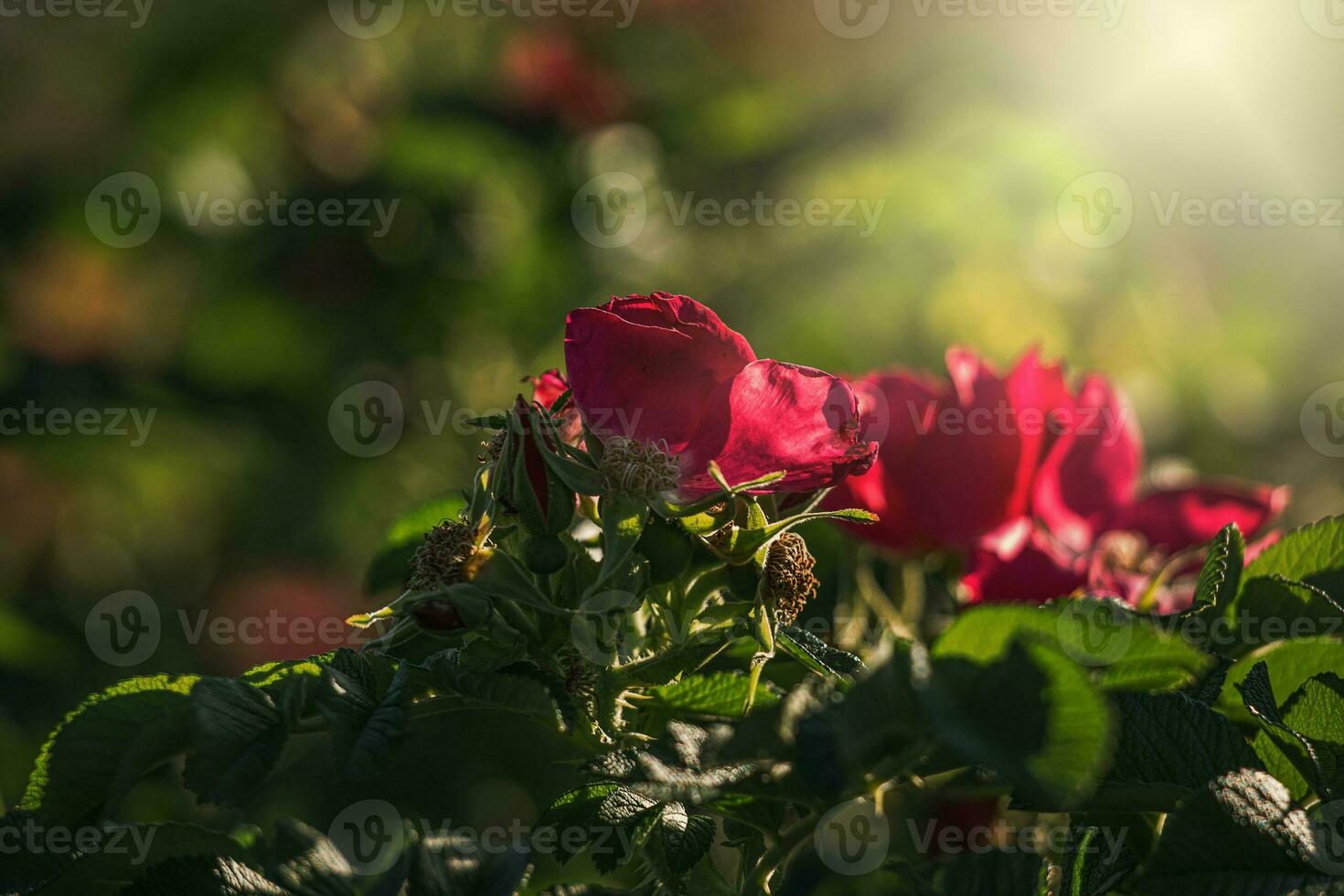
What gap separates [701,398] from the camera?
64 cm

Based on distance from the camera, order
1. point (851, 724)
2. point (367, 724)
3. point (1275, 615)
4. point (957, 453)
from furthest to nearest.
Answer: point (957, 453), point (1275, 615), point (367, 724), point (851, 724)

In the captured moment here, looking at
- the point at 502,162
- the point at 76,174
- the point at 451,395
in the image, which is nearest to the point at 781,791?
the point at 451,395

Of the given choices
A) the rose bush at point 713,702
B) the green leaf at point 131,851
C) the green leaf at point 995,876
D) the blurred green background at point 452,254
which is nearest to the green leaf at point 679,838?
the rose bush at point 713,702

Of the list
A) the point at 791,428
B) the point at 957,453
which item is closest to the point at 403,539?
the point at 791,428

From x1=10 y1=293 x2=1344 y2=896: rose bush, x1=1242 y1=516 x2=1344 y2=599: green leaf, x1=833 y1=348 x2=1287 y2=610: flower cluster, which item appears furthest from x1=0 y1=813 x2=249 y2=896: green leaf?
x1=1242 y1=516 x2=1344 y2=599: green leaf

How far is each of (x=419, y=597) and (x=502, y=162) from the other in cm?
176

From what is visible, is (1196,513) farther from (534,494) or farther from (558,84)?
(558,84)

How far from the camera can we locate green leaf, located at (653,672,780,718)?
1.98ft

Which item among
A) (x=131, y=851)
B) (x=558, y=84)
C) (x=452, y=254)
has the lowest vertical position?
(x=131, y=851)

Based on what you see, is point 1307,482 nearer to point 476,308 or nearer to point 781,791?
point 476,308

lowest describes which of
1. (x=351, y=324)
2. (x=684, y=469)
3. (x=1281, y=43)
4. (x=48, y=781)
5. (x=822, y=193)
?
(x=48, y=781)

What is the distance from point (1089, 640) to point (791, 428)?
0.19 meters

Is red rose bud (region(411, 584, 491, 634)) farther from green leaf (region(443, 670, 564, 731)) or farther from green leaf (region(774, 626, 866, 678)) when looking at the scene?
green leaf (region(774, 626, 866, 678))

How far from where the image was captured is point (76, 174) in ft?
7.87
